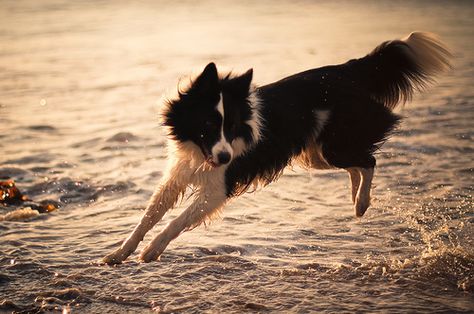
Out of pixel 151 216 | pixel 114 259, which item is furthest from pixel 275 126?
pixel 114 259

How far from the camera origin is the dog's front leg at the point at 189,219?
18.9 ft

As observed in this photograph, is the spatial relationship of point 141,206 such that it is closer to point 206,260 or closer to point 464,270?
point 206,260

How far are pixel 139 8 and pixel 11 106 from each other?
1643 centimetres

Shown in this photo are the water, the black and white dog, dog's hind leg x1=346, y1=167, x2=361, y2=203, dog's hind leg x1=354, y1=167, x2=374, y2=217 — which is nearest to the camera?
the water

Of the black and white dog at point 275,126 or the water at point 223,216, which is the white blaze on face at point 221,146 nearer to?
the black and white dog at point 275,126

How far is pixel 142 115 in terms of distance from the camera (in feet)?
37.4

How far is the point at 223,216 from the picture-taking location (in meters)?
7.20

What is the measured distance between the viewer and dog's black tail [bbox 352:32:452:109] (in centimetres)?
701

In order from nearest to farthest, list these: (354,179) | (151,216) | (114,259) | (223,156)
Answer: (223,156) < (114,259) < (151,216) < (354,179)

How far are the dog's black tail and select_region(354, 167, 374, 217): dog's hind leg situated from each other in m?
0.69

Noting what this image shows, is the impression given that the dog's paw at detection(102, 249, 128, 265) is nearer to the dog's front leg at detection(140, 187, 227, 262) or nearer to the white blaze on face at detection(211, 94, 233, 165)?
the dog's front leg at detection(140, 187, 227, 262)

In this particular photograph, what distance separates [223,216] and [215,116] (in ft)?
5.44

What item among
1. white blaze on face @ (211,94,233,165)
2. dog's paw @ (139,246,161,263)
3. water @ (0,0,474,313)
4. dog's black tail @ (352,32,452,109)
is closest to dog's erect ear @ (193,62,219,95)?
white blaze on face @ (211,94,233,165)

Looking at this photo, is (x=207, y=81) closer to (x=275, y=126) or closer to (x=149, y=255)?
(x=275, y=126)
